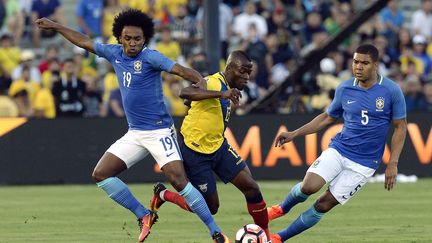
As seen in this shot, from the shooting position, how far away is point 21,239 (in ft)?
43.4

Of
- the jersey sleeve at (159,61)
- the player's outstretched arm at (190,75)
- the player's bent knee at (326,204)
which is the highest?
the jersey sleeve at (159,61)

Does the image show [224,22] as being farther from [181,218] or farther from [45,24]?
[45,24]

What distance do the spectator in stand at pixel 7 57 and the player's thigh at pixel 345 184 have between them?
510 inches

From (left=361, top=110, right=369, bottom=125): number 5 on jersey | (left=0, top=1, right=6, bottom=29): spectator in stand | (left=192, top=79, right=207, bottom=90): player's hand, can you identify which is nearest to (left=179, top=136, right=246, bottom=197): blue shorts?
(left=192, top=79, right=207, bottom=90): player's hand

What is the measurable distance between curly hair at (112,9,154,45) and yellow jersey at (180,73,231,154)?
0.83 metres

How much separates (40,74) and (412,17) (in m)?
9.70

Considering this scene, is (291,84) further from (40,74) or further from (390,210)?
(390,210)

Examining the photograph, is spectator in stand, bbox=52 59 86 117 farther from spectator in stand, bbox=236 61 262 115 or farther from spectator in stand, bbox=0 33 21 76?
spectator in stand, bbox=236 61 262 115

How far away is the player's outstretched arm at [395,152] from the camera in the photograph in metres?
12.0

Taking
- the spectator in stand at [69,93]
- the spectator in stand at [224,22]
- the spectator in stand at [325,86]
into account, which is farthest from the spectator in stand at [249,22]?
the spectator in stand at [69,93]

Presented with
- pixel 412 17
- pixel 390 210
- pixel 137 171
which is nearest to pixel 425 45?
pixel 412 17

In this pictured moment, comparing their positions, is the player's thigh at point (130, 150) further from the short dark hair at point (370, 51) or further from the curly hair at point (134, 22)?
the short dark hair at point (370, 51)

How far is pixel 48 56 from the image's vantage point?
950 inches

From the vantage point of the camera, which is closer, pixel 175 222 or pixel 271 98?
pixel 175 222
